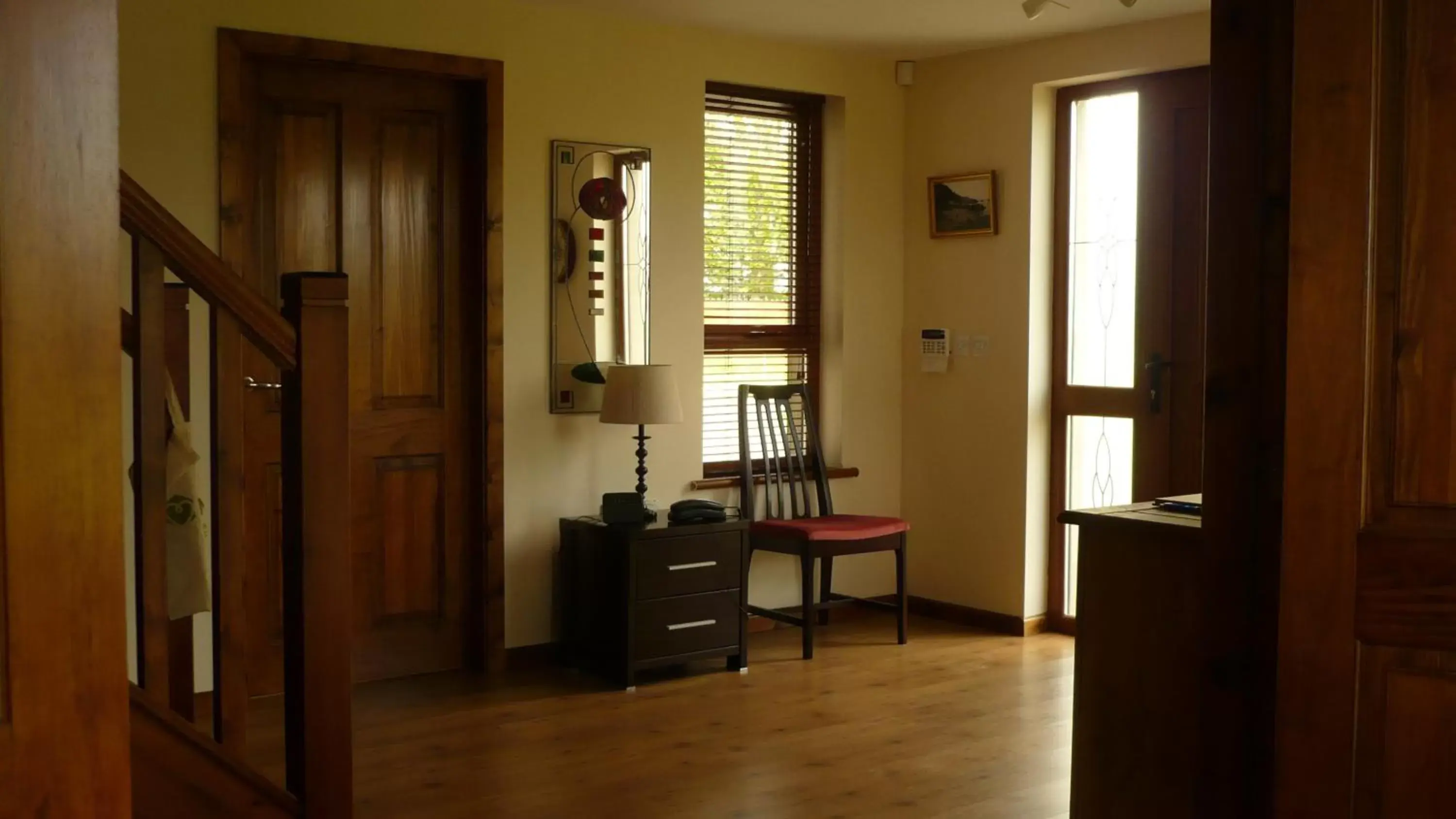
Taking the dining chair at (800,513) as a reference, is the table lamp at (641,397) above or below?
above

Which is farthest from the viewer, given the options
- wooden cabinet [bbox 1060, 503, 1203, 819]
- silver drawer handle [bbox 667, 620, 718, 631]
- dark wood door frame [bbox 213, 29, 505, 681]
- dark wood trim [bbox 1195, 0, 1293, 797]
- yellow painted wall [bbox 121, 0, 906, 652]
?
silver drawer handle [bbox 667, 620, 718, 631]

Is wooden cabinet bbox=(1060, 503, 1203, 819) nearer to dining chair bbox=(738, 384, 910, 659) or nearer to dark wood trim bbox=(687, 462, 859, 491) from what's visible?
dining chair bbox=(738, 384, 910, 659)

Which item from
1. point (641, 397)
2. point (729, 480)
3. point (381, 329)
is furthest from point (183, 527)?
point (729, 480)

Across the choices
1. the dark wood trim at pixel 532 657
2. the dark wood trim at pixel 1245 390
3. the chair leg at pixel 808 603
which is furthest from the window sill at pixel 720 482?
the dark wood trim at pixel 1245 390

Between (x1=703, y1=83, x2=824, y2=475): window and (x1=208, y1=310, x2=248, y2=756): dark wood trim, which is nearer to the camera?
(x1=208, y1=310, x2=248, y2=756): dark wood trim

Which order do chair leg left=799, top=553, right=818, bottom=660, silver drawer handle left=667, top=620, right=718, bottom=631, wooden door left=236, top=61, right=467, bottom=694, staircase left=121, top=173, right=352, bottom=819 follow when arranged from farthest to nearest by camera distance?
chair leg left=799, top=553, right=818, bottom=660
silver drawer handle left=667, top=620, right=718, bottom=631
wooden door left=236, top=61, right=467, bottom=694
staircase left=121, top=173, right=352, bottom=819

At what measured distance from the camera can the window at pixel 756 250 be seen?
5.64m

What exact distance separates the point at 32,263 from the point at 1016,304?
477cm

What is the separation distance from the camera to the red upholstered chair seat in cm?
518

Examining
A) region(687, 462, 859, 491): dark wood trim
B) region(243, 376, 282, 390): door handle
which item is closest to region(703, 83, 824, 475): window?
region(687, 462, 859, 491): dark wood trim

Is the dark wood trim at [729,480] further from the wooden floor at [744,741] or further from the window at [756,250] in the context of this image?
the wooden floor at [744,741]

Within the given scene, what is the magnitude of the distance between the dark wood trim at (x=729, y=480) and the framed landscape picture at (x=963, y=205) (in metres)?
1.13

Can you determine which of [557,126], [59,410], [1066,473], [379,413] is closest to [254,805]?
[59,410]

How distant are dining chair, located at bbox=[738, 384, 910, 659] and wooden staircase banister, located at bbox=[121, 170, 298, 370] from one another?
2868mm
